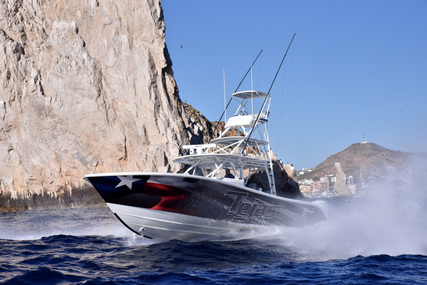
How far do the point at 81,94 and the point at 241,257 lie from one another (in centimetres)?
3445

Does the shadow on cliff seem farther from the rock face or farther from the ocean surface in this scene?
the ocean surface

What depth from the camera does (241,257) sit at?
31.3ft

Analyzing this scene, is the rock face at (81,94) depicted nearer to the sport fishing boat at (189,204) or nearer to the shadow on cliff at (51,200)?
the shadow on cliff at (51,200)

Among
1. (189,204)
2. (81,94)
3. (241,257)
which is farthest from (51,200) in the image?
(241,257)

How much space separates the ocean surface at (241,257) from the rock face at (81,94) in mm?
24805

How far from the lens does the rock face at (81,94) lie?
38.8 meters

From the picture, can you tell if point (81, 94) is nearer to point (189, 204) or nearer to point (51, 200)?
point (51, 200)

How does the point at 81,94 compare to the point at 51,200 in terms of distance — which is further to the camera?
the point at 81,94

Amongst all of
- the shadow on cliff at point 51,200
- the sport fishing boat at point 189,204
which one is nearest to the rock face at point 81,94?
the shadow on cliff at point 51,200

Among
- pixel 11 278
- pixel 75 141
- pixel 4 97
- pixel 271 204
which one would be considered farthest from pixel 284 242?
pixel 4 97

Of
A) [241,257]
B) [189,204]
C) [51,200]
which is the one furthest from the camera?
[51,200]

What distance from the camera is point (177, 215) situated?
1127 centimetres

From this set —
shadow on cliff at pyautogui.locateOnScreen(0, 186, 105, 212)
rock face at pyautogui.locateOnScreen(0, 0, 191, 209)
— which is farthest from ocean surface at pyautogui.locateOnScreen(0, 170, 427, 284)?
rock face at pyautogui.locateOnScreen(0, 0, 191, 209)

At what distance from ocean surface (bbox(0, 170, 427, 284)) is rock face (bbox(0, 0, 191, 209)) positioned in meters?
24.8
